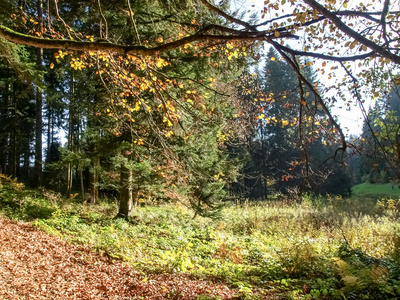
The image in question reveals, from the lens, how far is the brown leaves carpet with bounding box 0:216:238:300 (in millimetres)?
3783

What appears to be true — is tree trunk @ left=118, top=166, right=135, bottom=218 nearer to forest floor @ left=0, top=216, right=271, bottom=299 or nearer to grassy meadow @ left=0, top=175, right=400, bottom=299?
grassy meadow @ left=0, top=175, right=400, bottom=299

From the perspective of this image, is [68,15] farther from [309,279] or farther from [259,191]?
[259,191]

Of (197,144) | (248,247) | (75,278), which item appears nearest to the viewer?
(75,278)

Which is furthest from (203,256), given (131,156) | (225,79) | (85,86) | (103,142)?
(85,86)

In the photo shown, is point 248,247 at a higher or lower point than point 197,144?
lower

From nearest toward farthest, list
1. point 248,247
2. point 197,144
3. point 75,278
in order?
1. point 75,278
2. point 248,247
3. point 197,144

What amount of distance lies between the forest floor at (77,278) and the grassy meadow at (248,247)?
306 mm

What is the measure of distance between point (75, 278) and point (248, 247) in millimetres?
3972

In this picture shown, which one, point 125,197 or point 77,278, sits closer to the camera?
point 77,278

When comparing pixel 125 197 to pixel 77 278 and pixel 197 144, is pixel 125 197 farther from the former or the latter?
pixel 77 278

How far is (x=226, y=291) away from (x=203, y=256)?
6.91 ft

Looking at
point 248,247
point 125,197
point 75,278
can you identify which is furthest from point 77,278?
point 125,197

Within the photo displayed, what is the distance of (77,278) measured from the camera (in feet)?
14.1

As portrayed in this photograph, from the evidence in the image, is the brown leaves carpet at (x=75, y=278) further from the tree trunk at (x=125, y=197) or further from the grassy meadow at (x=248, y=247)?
the tree trunk at (x=125, y=197)
